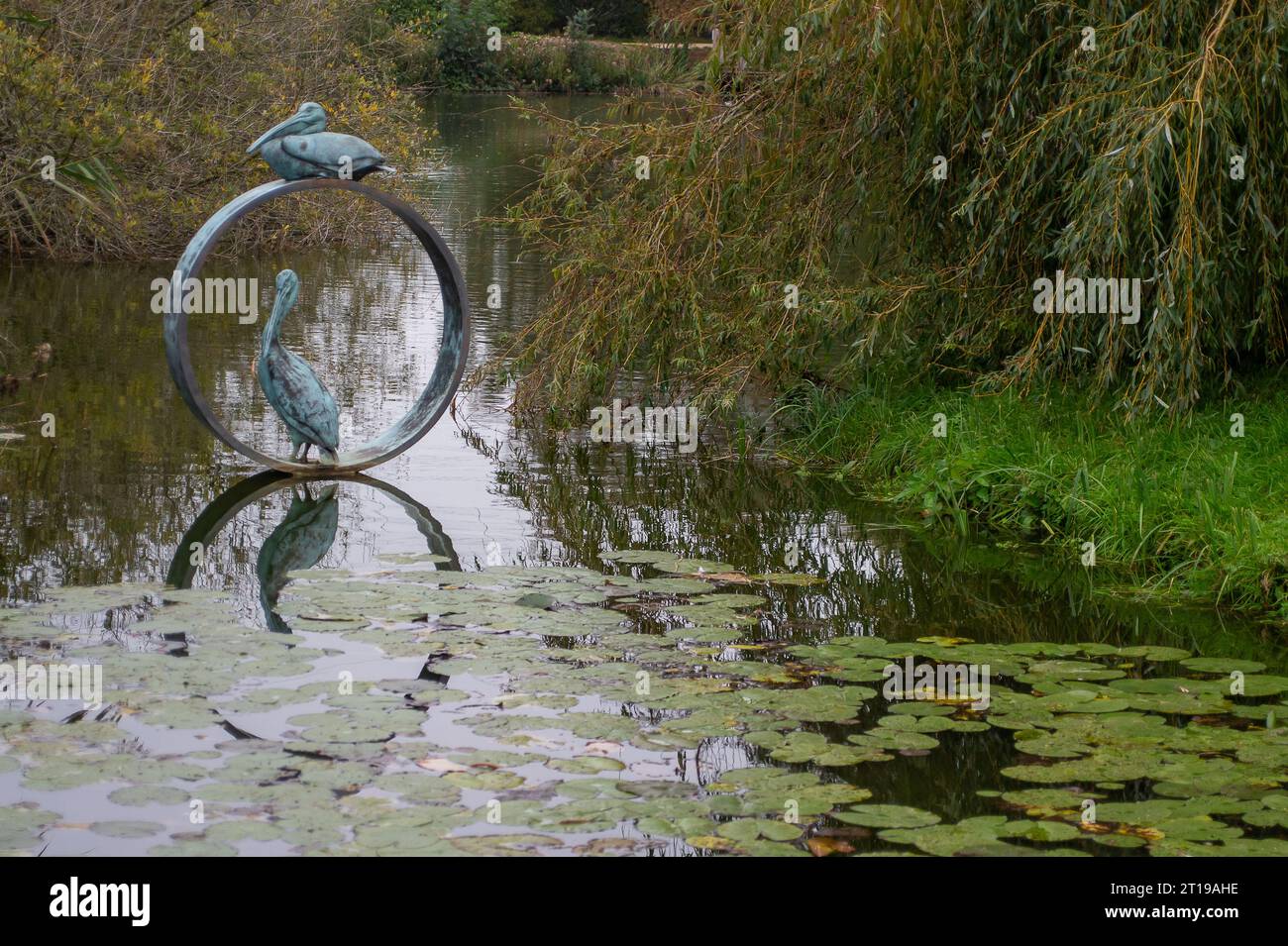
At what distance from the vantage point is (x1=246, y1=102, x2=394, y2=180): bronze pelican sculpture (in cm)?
747

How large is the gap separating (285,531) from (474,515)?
36.1 inches

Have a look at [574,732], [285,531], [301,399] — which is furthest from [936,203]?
[574,732]

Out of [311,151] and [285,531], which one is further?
[311,151]

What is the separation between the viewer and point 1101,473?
7.36m

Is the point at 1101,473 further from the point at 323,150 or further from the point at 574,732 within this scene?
the point at 323,150

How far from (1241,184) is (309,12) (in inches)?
448

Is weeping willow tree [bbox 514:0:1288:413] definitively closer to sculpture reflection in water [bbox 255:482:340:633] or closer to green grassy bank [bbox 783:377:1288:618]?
green grassy bank [bbox 783:377:1288:618]

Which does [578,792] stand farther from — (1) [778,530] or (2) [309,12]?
(2) [309,12]

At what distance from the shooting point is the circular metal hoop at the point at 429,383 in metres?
7.42

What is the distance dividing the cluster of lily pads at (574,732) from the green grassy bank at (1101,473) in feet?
3.29

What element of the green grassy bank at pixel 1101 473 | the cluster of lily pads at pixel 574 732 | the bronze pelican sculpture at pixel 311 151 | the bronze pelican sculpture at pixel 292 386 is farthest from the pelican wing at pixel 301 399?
the green grassy bank at pixel 1101 473

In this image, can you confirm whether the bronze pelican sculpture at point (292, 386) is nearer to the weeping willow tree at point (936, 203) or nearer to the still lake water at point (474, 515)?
the still lake water at point (474, 515)

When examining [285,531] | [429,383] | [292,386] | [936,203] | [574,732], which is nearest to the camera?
[574,732]

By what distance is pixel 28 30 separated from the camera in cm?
1140
